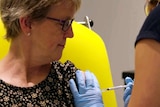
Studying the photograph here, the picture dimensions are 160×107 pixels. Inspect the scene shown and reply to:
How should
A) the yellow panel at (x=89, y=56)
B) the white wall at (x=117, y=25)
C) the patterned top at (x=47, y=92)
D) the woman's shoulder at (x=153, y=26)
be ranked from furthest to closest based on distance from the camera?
the white wall at (x=117, y=25), the yellow panel at (x=89, y=56), the patterned top at (x=47, y=92), the woman's shoulder at (x=153, y=26)

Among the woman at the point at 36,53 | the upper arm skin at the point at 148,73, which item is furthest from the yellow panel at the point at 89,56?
the upper arm skin at the point at 148,73

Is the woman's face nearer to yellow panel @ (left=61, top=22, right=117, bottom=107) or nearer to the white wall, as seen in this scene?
yellow panel @ (left=61, top=22, right=117, bottom=107)

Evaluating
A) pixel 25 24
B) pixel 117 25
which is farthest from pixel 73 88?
pixel 117 25

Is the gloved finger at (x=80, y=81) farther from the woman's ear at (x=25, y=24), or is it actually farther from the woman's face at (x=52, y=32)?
the woman's ear at (x=25, y=24)

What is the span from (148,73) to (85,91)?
623mm

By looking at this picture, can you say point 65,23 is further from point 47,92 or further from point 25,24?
point 47,92

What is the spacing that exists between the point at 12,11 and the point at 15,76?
24 centimetres

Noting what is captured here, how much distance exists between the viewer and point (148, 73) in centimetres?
75

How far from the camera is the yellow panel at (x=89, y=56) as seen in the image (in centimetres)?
167

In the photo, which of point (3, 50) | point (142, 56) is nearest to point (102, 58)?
point (3, 50)

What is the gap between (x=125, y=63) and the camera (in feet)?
9.21

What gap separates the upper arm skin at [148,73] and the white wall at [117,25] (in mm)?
1948

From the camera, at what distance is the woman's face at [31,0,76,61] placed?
1.32 m

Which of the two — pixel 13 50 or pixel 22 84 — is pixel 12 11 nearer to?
pixel 13 50
